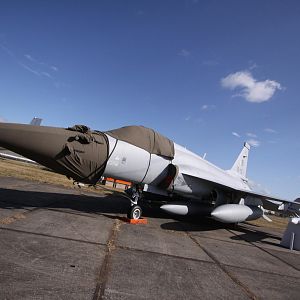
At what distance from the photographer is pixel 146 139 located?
9.20 meters

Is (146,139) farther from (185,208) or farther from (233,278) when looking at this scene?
(233,278)

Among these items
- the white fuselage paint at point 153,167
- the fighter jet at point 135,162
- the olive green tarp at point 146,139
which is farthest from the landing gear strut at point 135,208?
the olive green tarp at point 146,139

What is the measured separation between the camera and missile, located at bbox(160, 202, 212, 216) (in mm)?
9438

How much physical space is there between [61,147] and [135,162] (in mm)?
2350

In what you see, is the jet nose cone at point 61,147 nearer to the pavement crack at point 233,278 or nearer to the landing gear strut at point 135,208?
the landing gear strut at point 135,208

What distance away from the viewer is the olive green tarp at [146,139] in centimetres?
871

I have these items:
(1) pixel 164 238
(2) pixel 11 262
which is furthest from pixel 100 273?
(1) pixel 164 238

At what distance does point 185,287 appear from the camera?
13.8ft

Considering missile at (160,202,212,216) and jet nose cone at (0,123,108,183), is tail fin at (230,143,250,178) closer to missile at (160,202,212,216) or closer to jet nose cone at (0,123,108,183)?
missile at (160,202,212,216)

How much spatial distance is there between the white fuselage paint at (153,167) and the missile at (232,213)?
1245 mm

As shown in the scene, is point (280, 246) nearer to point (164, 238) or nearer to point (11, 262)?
point (164, 238)

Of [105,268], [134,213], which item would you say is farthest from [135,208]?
[105,268]

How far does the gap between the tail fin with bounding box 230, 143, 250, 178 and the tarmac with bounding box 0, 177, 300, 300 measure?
34.5 feet

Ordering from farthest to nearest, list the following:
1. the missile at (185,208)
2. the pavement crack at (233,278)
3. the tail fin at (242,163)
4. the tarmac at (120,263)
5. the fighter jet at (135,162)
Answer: the tail fin at (242,163)
the missile at (185,208)
the fighter jet at (135,162)
the pavement crack at (233,278)
the tarmac at (120,263)
